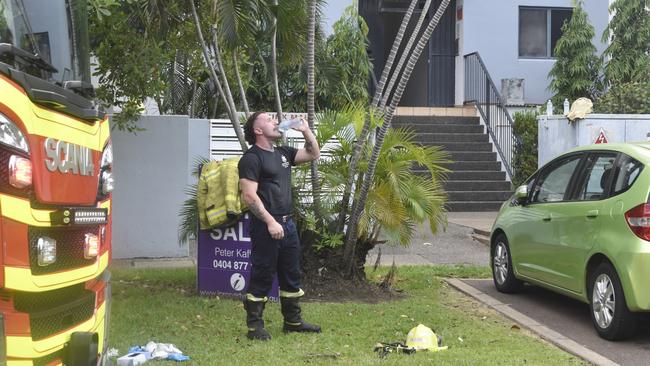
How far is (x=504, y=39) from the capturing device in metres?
18.4

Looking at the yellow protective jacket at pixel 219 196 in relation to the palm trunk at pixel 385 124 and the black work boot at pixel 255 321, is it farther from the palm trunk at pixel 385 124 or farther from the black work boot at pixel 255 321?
the black work boot at pixel 255 321

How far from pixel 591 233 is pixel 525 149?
9355mm

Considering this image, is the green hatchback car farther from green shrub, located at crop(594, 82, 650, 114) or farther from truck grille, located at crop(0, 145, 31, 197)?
green shrub, located at crop(594, 82, 650, 114)

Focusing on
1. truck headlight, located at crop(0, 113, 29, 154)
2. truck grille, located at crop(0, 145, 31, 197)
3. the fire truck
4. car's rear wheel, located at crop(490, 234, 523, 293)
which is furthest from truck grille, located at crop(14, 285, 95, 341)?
car's rear wheel, located at crop(490, 234, 523, 293)

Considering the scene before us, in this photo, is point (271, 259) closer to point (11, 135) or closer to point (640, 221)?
point (640, 221)

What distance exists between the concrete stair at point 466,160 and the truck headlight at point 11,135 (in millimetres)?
12814

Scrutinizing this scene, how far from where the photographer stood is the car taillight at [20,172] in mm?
2814

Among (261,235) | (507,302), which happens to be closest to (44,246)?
(261,235)

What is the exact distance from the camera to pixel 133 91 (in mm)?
8852

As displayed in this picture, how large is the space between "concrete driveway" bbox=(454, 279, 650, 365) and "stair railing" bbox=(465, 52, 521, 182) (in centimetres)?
749

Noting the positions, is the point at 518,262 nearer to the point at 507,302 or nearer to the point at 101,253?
the point at 507,302

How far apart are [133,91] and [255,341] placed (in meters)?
3.92

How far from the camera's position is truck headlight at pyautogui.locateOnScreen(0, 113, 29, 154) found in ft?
9.15

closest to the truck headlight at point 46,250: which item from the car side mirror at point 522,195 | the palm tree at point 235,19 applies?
the palm tree at point 235,19
